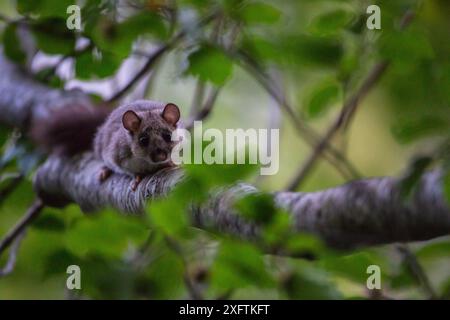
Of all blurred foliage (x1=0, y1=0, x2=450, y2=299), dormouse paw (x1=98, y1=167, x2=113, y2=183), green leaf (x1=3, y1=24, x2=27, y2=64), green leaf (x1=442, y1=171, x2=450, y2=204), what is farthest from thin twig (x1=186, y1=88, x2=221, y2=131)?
green leaf (x1=442, y1=171, x2=450, y2=204)

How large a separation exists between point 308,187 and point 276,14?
723 mm

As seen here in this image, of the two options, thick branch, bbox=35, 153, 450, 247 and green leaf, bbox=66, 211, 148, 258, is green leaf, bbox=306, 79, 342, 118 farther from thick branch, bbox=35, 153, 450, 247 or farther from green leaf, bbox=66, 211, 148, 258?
green leaf, bbox=66, 211, 148, 258


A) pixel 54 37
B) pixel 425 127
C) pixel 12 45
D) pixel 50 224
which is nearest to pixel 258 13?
pixel 425 127

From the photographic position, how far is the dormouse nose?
1647 mm

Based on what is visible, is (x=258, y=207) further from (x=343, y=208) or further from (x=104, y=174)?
(x=104, y=174)

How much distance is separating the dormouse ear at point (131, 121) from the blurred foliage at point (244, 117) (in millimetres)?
131

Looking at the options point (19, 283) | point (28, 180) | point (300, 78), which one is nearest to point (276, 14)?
point (300, 78)

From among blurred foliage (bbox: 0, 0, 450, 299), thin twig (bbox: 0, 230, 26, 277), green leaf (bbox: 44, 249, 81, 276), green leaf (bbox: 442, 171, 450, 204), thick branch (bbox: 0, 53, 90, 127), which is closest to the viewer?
green leaf (bbox: 442, 171, 450, 204)

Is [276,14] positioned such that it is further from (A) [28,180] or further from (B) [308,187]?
(A) [28,180]

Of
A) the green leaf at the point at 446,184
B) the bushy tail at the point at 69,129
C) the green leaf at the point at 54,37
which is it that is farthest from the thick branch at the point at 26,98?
the green leaf at the point at 446,184

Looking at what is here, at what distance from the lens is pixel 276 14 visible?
1.61 meters

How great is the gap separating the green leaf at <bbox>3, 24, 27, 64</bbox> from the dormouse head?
0.52m

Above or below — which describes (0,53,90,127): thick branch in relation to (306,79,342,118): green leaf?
above
